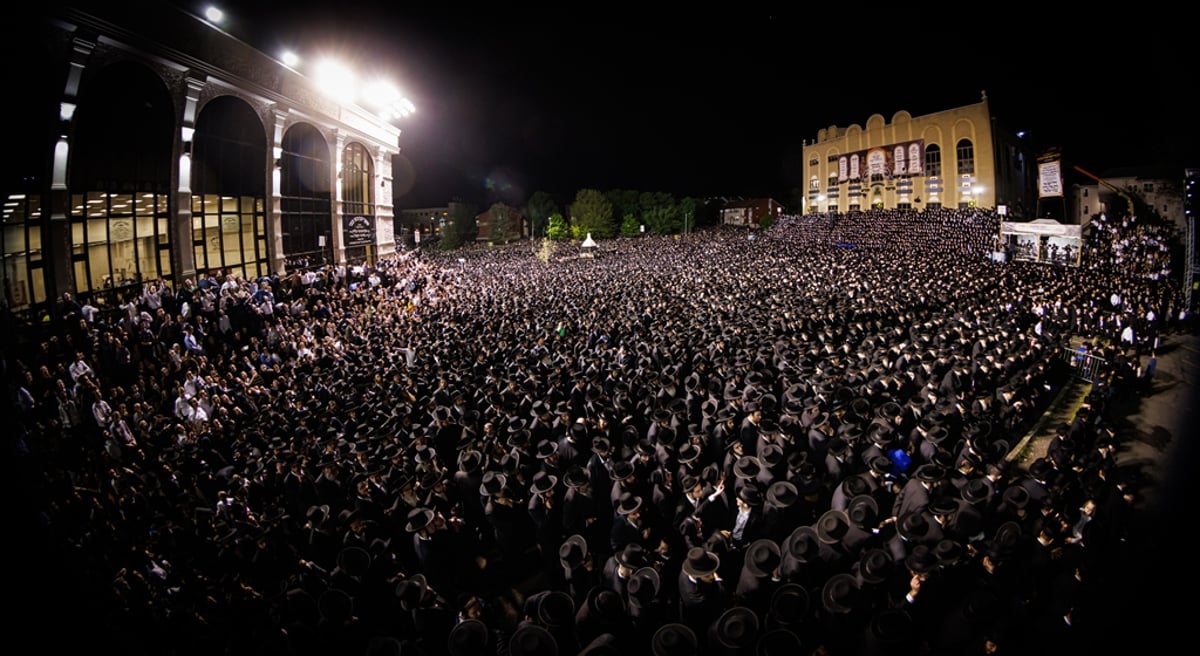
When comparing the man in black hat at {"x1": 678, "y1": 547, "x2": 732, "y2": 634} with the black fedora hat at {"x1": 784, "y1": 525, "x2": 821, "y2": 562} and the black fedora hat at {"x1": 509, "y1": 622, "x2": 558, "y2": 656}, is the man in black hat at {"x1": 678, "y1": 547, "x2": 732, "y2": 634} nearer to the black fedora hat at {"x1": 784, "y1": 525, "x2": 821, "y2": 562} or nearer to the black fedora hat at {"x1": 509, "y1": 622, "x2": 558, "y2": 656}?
the black fedora hat at {"x1": 784, "y1": 525, "x2": 821, "y2": 562}

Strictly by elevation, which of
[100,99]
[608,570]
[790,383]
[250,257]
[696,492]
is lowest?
[608,570]

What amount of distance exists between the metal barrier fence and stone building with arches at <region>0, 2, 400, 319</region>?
68.3 ft

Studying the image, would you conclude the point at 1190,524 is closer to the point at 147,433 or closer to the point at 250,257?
the point at 147,433

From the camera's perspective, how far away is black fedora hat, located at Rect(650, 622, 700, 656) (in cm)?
356

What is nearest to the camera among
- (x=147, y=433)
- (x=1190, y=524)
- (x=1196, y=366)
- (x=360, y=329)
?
(x=1190, y=524)

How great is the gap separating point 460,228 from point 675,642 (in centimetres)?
7439

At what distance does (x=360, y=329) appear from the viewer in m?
16.3

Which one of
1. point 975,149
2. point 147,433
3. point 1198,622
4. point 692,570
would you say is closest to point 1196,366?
point 1198,622

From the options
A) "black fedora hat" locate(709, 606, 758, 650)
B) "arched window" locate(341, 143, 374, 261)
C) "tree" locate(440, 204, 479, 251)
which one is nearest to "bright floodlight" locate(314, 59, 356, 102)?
"arched window" locate(341, 143, 374, 261)

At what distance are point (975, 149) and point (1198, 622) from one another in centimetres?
4837

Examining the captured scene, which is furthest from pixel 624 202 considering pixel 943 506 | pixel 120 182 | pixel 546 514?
pixel 943 506

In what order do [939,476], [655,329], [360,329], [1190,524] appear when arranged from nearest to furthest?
[939,476]
[1190,524]
[655,329]
[360,329]

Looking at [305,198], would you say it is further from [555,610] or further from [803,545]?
[803,545]

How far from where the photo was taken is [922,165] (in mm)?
44500
